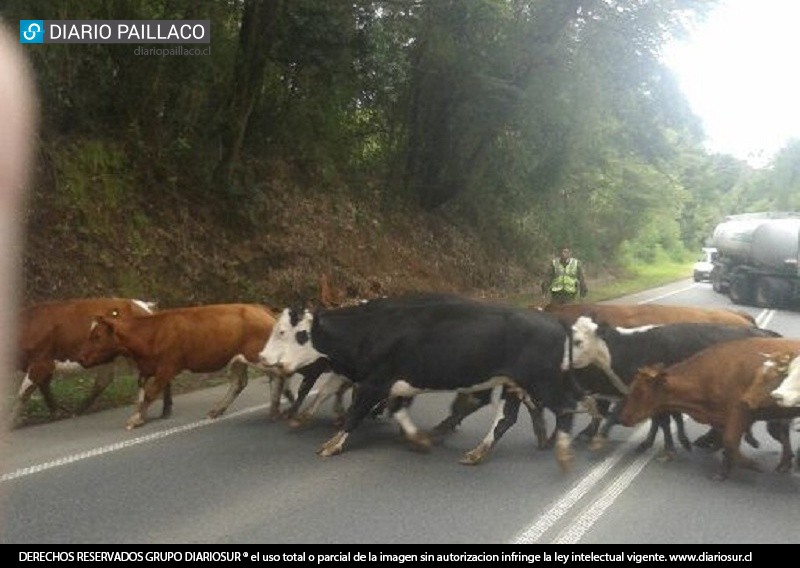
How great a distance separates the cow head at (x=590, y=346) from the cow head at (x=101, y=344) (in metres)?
4.49

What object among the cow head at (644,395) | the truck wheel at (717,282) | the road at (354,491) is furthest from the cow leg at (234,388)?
the truck wheel at (717,282)

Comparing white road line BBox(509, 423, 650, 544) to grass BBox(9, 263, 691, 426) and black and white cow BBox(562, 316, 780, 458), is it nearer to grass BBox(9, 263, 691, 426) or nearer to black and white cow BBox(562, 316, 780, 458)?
black and white cow BBox(562, 316, 780, 458)

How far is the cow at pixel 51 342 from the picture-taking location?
29.0 feet

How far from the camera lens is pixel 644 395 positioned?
25.5 feet

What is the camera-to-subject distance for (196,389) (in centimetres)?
1120

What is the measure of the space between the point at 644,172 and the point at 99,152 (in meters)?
27.2

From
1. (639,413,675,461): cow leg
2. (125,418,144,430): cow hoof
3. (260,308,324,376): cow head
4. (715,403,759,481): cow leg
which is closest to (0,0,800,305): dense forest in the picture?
(125,418,144,430): cow hoof

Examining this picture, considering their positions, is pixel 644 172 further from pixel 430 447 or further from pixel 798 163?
pixel 798 163

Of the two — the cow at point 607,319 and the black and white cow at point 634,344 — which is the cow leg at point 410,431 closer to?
the cow at point 607,319

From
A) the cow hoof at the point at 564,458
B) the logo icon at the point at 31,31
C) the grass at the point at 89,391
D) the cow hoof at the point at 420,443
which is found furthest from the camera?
the logo icon at the point at 31,31

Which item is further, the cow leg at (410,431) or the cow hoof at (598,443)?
the cow hoof at (598,443)

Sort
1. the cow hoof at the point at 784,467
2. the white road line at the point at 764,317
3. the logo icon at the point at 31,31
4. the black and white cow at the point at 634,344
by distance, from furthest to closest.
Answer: the white road line at the point at 764,317 < the logo icon at the point at 31,31 < the black and white cow at the point at 634,344 < the cow hoof at the point at 784,467

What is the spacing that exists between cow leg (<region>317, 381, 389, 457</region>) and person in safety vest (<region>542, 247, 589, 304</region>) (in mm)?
8686

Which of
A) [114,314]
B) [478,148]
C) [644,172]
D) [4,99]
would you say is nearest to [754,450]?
[114,314]
